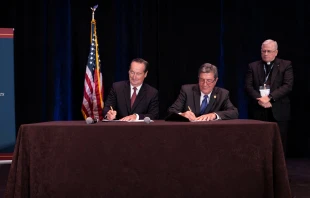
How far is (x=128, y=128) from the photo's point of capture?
2930 millimetres

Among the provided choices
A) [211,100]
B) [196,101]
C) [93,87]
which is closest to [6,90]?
[93,87]

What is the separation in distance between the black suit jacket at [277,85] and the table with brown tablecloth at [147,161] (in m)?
2.09

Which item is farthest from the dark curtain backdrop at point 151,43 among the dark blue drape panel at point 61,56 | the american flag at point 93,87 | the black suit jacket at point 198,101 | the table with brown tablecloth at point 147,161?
the table with brown tablecloth at point 147,161

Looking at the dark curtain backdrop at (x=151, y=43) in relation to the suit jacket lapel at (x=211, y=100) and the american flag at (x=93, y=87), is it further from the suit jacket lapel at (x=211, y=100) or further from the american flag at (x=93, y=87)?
the suit jacket lapel at (x=211, y=100)

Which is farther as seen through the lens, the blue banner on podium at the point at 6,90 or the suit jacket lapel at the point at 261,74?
the blue banner on podium at the point at 6,90

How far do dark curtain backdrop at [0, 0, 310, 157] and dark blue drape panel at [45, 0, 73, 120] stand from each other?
1cm

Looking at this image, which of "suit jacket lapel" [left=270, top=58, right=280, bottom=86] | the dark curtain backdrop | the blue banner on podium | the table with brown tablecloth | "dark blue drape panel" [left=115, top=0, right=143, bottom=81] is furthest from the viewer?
"dark blue drape panel" [left=115, top=0, right=143, bottom=81]

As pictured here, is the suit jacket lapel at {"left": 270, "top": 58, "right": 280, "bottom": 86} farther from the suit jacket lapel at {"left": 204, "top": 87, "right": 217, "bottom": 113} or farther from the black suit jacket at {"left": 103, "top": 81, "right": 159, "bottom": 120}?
the black suit jacket at {"left": 103, "top": 81, "right": 159, "bottom": 120}

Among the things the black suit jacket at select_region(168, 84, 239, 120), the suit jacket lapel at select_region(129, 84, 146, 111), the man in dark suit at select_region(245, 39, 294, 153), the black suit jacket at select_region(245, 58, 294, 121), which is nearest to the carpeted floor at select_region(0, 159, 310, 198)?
the man in dark suit at select_region(245, 39, 294, 153)

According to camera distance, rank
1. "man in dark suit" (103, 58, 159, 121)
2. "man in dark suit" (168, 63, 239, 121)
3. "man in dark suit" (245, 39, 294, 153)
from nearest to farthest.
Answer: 1. "man in dark suit" (168, 63, 239, 121)
2. "man in dark suit" (103, 58, 159, 121)
3. "man in dark suit" (245, 39, 294, 153)

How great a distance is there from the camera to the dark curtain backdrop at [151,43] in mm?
6059

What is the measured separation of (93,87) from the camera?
18.1ft

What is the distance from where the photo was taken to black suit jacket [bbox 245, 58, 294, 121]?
4.96 m

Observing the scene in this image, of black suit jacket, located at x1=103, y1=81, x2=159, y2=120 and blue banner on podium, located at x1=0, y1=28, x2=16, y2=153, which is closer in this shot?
black suit jacket, located at x1=103, y1=81, x2=159, y2=120
